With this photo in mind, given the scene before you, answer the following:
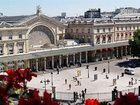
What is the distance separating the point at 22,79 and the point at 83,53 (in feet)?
215

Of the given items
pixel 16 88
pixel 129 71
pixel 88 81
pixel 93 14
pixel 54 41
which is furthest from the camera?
pixel 93 14

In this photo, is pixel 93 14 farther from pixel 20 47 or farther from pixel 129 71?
pixel 129 71

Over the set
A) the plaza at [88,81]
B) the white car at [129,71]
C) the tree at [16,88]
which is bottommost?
the plaza at [88,81]

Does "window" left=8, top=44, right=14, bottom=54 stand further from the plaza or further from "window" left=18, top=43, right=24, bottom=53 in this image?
the plaza

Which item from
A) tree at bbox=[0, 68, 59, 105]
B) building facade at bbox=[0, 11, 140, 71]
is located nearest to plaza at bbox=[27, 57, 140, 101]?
building facade at bbox=[0, 11, 140, 71]

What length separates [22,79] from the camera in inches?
225

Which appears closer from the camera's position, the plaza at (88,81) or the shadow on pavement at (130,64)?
the plaza at (88,81)

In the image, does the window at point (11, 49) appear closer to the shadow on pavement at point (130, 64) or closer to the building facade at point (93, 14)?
the shadow on pavement at point (130, 64)

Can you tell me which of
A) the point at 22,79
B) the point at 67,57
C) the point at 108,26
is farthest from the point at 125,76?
the point at 22,79

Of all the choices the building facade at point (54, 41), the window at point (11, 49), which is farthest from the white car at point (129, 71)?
the window at point (11, 49)

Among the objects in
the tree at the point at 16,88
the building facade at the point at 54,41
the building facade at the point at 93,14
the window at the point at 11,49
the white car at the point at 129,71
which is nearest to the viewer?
the tree at the point at 16,88

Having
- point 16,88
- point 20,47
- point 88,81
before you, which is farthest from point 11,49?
point 16,88

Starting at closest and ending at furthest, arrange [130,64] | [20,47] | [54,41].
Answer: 1. [20,47]
2. [130,64]
3. [54,41]

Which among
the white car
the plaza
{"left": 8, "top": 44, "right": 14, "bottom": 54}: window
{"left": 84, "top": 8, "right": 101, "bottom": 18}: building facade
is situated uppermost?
{"left": 84, "top": 8, "right": 101, "bottom": 18}: building facade
